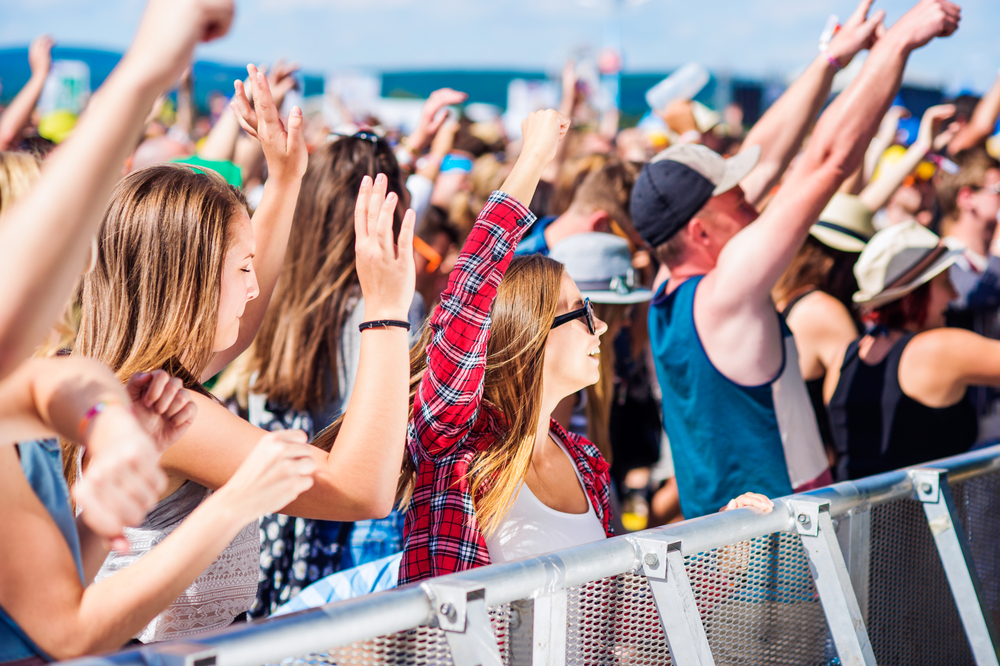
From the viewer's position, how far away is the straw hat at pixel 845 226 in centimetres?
389

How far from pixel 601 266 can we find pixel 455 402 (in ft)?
5.68

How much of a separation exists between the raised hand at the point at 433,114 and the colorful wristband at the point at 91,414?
3128 mm

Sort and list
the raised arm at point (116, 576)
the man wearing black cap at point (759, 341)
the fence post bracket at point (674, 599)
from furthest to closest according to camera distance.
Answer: the man wearing black cap at point (759, 341), the fence post bracket at point (674, 599), the raised arm at point (116, 576)

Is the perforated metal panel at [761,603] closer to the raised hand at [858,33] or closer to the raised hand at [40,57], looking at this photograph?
the raised hand at [858,33]

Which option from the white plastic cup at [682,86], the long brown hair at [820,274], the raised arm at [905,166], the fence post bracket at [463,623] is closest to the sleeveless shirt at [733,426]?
the long brown hair at [820,274]

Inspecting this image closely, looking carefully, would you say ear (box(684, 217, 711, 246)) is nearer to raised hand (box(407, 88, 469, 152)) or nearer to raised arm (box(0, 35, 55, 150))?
raised hand (box(407, 88, 469, 152))

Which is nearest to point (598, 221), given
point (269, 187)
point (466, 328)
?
point (269, 187)

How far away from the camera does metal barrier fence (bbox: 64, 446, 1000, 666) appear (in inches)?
47.2

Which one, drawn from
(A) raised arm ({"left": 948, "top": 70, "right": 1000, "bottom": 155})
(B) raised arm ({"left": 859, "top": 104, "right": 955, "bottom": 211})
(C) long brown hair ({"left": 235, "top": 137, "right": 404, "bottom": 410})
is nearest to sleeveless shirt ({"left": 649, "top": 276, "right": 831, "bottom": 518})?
(C) long brown hair ({"left": 235, "top": 137, "right": 404, "bottom": 410})

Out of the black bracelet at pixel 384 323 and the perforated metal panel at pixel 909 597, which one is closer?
the black bracelet at pixel 384 323

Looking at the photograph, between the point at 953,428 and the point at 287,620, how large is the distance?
269cm

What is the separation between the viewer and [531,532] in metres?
1.97

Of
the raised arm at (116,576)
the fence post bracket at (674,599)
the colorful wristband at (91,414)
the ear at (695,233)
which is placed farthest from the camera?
the ear at (695,233)

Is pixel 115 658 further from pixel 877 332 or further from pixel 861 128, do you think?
pixel 877 332
